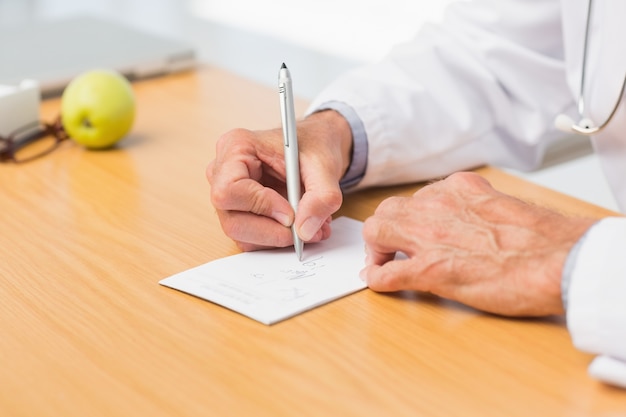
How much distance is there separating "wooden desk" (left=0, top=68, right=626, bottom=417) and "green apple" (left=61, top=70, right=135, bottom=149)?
25cm

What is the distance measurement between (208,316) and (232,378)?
0.41 ft

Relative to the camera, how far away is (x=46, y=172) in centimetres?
145

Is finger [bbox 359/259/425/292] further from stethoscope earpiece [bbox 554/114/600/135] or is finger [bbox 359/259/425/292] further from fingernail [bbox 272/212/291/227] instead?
stethoscope earpiece [bbox 554/114/600/135]

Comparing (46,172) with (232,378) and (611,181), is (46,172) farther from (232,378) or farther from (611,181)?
(611,181)

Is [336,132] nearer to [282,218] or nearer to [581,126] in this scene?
[282,218]

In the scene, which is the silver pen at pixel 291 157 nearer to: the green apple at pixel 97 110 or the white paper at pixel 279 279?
the white paper at pixel 279 279

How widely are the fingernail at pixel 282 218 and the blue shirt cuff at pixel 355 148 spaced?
0.20 meters

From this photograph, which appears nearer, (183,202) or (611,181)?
(183,202)

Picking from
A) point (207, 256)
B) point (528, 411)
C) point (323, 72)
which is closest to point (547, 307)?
point (528, 411)

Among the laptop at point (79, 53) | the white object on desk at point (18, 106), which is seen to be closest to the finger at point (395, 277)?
the white object on desk at point (18, 106)

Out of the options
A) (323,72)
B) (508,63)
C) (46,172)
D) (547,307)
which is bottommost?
(323,72)

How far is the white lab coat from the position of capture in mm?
1335

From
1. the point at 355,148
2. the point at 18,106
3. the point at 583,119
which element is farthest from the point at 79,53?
the point at 583,119

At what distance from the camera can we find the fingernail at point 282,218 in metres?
1.10
